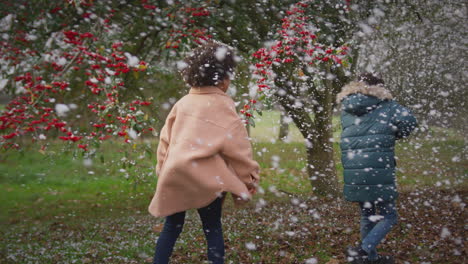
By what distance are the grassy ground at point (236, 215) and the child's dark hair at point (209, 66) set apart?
5.66ft

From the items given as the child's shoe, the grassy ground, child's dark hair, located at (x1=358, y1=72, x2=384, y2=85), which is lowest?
the grassy ground

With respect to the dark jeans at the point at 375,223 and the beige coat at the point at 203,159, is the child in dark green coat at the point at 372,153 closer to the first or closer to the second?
the dark jeans at the point at 375,223

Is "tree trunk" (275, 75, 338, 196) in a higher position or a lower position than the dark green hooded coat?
lower

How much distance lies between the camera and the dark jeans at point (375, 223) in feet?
10.9

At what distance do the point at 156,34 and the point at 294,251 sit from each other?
399 centimetres

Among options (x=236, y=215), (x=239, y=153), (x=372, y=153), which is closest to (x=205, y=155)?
(x=239, y=153)

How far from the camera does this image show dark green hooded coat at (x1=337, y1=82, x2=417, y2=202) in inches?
129

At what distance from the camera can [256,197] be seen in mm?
8297

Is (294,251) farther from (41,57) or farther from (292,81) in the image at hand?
(41,57)

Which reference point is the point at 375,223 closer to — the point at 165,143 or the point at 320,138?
the point at 165,143

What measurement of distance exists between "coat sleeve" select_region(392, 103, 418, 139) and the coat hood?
0.17 m

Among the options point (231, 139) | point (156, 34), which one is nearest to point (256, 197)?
point (156, 34)

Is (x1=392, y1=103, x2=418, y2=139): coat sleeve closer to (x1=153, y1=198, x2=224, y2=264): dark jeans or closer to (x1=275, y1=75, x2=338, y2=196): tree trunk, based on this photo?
(x1=153, y1=198, x2=224, y2=264): dark jeans

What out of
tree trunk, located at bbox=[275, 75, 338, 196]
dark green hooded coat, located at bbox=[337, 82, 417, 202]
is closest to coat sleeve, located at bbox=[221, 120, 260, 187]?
dark green hooded coat, located at bbox=[337, 82, 417, 202]
